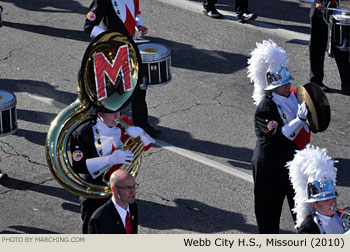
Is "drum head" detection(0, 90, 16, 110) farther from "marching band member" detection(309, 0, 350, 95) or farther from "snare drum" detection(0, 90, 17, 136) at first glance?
"marching band member" detection(309, 0, 350, 95)

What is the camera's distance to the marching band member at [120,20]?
10.4 m

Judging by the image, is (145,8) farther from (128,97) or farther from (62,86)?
(128,97)

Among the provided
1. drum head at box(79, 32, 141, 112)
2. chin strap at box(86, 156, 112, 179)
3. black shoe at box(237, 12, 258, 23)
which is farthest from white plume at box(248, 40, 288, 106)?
black shoe at box(237, 12, 258, 23)

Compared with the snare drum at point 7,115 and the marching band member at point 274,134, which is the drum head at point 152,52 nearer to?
the snare drum at point 7,115

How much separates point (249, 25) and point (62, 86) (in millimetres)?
3826

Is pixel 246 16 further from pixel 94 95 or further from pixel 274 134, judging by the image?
pixel 94 95

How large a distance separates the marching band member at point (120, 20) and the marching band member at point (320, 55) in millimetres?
2781

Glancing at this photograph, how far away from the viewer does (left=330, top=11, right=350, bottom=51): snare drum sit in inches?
460

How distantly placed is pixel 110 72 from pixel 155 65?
106 inches

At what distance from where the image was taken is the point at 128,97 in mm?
7934

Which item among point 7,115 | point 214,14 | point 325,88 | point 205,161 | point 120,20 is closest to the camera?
point 7,115

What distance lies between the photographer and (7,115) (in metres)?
9.97

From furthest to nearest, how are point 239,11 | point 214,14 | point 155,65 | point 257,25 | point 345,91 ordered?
point 214,14 → point 239,11 → point 257,25 → point 345,91 → point 155,65

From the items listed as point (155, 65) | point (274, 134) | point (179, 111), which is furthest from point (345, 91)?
point (274, 134)
